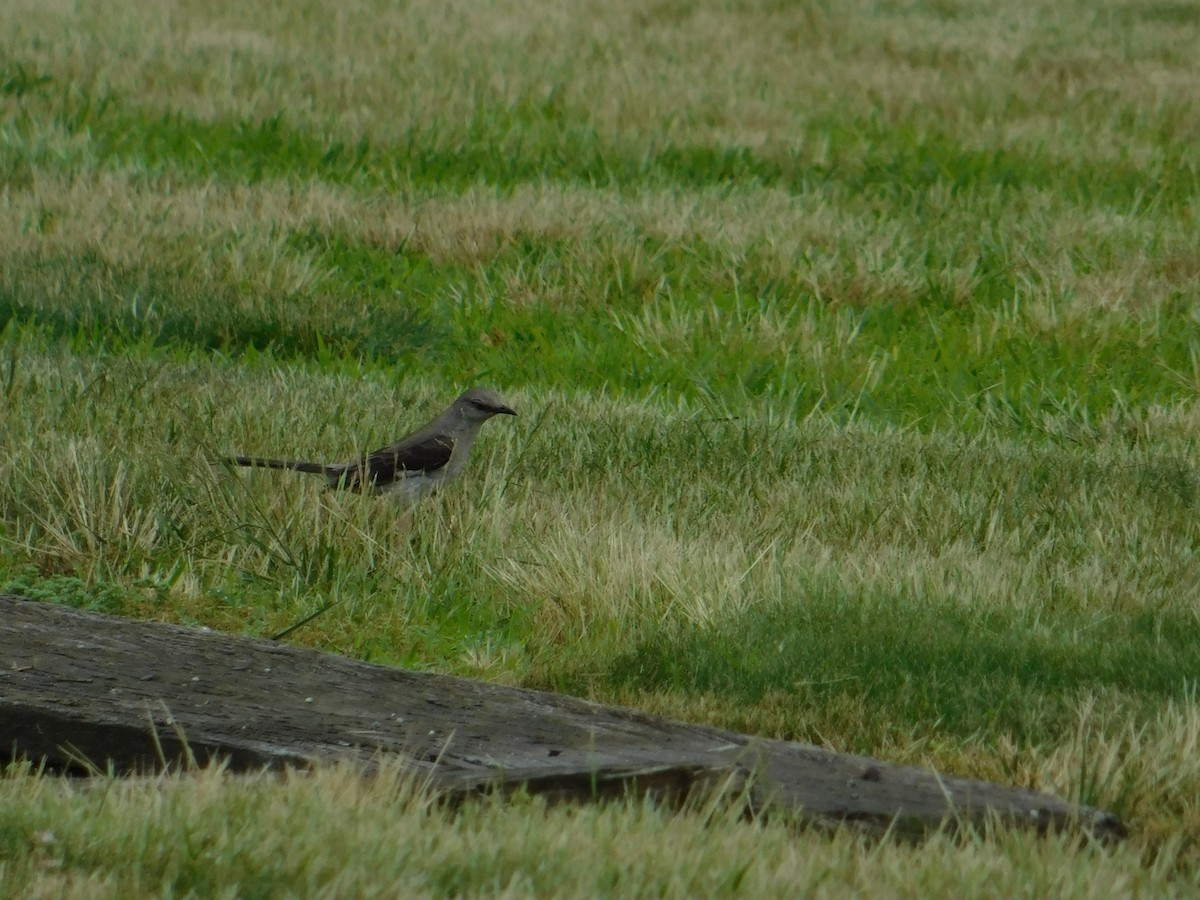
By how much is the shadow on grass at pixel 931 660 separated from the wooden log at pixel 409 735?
550mm

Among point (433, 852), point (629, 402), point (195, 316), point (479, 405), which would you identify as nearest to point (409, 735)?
point (433, 852)

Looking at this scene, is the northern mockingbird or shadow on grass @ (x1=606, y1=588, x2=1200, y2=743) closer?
shadow on grass @ (x1=606, y1=588, x2=1200, y2=743)

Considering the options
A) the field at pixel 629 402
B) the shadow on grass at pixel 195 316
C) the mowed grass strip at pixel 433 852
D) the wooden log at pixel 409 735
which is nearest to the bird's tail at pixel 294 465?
the field at pixel 629 402

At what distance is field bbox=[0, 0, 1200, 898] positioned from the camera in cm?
340

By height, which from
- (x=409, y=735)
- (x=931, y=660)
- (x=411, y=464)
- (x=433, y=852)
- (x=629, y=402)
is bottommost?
(x=629, y=402)

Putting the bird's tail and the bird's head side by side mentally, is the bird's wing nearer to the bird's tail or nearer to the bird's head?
the bird's tail

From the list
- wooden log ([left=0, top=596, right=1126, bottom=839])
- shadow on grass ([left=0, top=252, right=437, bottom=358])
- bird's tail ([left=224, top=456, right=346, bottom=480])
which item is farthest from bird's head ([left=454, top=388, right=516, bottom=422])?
shadow on grass ([left=0, top=252, right=437, bottom=358])

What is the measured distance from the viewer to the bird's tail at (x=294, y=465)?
229 inches

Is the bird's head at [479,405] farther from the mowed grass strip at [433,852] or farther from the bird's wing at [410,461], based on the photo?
the mowed grass strip at [433,852]

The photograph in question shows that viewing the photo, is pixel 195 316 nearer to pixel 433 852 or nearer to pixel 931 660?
pixel 931 660

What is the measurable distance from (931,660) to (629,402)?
3637mm

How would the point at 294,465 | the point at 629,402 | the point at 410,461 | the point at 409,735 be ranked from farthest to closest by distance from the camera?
the point at 629,402
the point at 410,461
the point at 294,465
the point at 409,735

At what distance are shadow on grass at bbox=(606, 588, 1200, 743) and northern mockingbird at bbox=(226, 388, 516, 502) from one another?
143 cm

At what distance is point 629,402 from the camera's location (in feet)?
26.5
